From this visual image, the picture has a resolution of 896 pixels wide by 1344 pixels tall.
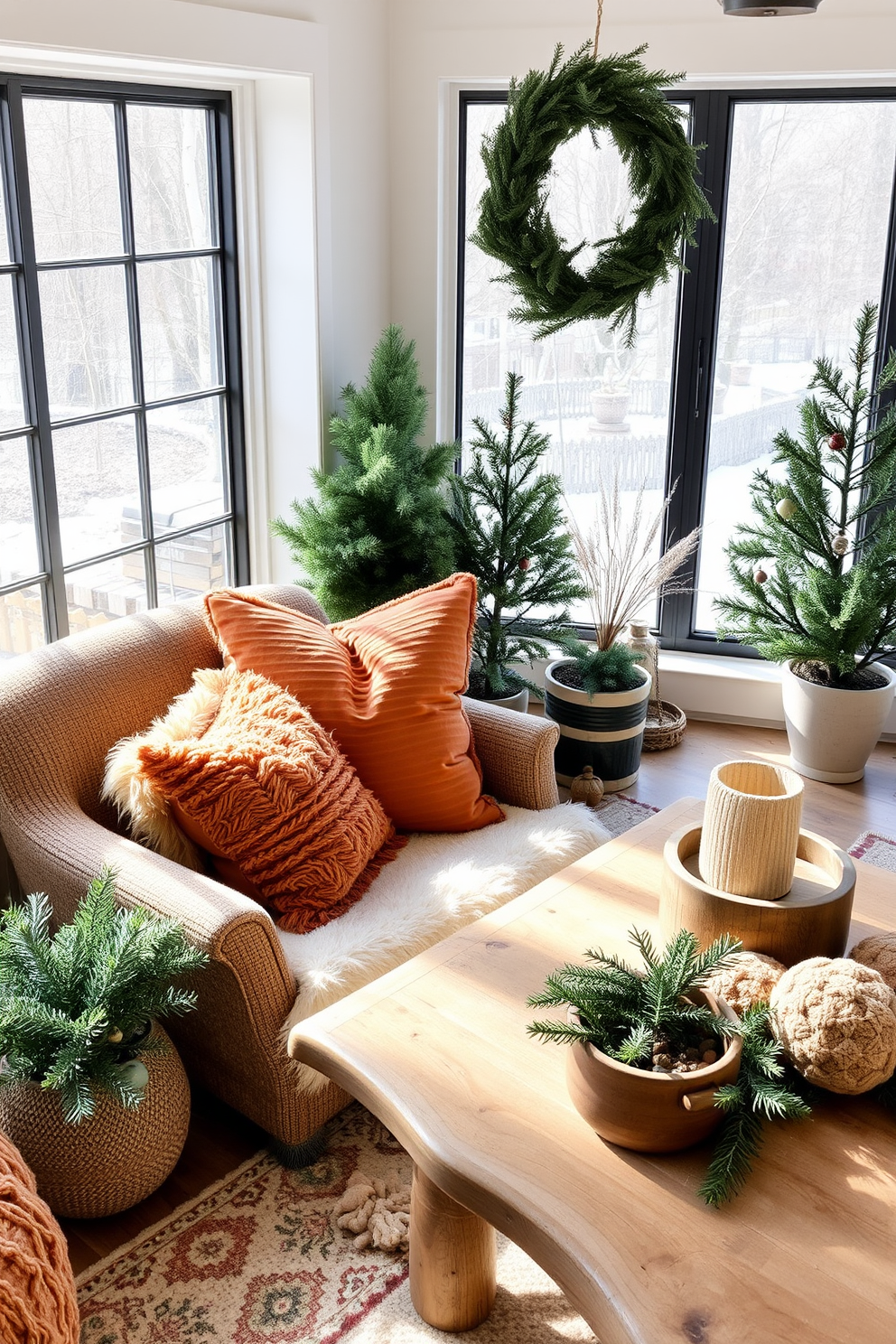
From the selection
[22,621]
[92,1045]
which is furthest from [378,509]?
[92,1045]

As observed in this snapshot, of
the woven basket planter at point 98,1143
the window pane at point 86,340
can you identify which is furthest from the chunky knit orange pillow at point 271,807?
the window pane at point 86,340

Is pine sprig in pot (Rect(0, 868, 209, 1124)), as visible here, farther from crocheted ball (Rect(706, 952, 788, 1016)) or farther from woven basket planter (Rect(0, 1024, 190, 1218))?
crocheted ball (Rect(706, 952, 788, 1016))

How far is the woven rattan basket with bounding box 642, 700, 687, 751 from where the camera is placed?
3.78 metres

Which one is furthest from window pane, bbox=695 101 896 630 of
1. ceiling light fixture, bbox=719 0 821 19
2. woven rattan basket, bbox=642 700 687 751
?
ceiling light fixture, bbox=719 0 821 19

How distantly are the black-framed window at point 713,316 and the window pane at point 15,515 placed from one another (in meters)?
1.62

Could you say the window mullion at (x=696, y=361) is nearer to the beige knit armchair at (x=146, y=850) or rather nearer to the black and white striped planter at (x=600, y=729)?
the black and white striped planter at (x=600, y=729)

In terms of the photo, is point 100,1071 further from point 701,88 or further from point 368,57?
point 701,88

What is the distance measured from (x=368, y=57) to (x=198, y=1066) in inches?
107

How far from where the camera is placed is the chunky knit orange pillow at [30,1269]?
4.50 feet

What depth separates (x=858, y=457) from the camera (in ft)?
12.3

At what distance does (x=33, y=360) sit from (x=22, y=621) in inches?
23.2

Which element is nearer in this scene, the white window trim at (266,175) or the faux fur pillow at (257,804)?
the faux fur pillow at (257,804)

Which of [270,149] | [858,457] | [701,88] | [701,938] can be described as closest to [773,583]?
[858,457]

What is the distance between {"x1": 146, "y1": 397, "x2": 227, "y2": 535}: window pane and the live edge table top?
1.86 metres
